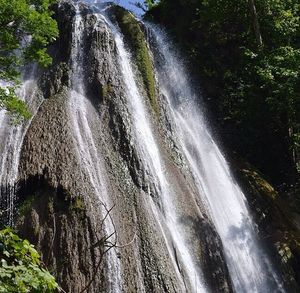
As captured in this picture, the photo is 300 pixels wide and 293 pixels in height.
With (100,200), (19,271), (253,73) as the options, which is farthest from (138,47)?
(19,271)

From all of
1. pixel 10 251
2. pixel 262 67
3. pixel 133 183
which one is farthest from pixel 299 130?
pixel 10 251

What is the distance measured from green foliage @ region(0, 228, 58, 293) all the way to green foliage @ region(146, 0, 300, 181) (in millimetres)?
11228

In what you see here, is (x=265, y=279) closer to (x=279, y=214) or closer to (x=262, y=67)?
(x=279, y=214)

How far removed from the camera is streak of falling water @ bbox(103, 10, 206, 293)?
→ 25.9ft

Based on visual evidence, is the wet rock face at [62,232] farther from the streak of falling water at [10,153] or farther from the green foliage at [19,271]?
the green foliage at [19,271]

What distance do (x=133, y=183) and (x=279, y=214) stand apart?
4942mm

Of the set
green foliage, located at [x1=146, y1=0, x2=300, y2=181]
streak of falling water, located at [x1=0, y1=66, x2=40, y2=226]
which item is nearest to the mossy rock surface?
streak of falling water, located at [x1=0, y1=66, x2=40, y2=226]

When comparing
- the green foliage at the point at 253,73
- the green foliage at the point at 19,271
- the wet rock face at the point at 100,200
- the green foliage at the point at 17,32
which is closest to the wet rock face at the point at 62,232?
the wet rock face at the point at 100,200

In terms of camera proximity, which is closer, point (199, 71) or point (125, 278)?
point (125, 278)

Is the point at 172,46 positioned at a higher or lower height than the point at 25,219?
higher

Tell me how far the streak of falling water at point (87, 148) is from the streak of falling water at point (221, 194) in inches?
116

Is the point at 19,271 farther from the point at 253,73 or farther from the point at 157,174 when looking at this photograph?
the point at 253,73

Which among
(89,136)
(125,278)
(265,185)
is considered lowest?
(125,278)

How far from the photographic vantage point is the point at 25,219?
297 inches
